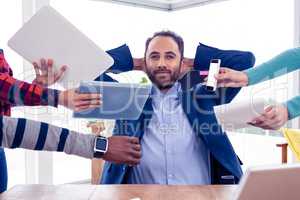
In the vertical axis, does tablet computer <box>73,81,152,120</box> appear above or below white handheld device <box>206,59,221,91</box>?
below

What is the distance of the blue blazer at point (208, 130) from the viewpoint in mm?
1578

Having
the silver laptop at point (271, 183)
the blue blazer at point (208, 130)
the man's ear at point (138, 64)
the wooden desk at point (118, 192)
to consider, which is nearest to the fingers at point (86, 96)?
the blue blazer at point (208, 130)

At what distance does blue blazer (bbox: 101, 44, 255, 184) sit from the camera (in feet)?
5.18

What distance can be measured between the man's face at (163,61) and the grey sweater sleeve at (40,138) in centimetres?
69

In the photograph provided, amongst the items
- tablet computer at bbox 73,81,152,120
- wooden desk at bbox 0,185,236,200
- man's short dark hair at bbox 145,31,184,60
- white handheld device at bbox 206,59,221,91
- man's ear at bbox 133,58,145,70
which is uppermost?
man's short dark hair at bbox 145,31,184,60

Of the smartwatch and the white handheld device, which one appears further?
the white handheld device

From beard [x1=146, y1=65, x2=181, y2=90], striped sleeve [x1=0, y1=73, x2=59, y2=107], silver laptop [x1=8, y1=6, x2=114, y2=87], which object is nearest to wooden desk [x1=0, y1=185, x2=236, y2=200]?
striped sleeve [x1=0, y1=73, x2=59, y2=107]

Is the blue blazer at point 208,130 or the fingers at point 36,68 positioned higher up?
the fingers at point 36,68

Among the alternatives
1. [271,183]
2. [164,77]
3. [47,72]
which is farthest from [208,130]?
[271,183]

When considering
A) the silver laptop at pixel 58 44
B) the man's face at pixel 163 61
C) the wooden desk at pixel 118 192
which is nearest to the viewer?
the wooden desk at pixel 118 192

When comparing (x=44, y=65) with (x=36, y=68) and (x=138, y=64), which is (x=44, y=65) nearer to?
(x=36, y=68)

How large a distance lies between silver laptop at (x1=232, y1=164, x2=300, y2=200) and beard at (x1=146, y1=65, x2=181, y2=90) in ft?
3.68

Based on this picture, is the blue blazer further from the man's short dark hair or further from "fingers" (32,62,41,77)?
"fingers" (32,62,41,77)

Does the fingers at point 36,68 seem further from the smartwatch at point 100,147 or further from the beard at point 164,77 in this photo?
the beard at point 164,77
